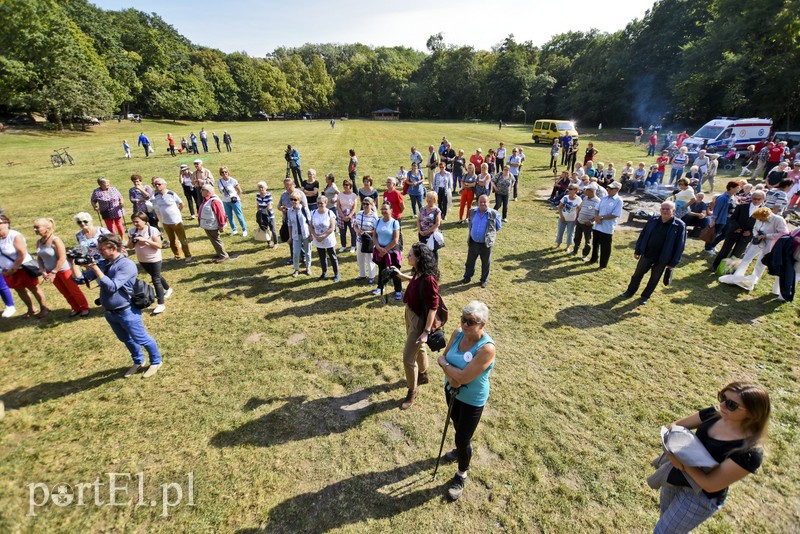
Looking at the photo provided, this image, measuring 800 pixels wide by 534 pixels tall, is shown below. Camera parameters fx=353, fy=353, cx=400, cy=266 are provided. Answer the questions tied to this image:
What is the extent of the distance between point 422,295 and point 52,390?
578 centimetres

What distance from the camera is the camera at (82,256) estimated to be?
513 centimetres

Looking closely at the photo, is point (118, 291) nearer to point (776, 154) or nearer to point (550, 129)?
point (776, 154)

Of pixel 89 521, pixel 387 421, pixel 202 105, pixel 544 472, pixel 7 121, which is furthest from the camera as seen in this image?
pixel 202 105

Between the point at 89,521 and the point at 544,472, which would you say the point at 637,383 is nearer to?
the point at 544,472

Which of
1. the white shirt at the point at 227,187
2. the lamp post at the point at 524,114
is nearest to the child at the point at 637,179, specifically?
the white shirt at the point at 227,187

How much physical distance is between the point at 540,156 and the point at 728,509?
82.8 feet

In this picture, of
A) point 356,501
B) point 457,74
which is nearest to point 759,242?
point 356,501

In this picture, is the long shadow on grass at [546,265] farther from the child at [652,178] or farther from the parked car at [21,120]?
the parked car at [21,120]

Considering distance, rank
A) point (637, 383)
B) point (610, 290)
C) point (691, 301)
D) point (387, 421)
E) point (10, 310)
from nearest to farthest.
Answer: point (387, 421)
point (637, 383)
point (10, 310)
point (691, 301)
point (610, 290)

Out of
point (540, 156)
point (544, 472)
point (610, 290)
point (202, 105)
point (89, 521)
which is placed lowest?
point (89, 521)

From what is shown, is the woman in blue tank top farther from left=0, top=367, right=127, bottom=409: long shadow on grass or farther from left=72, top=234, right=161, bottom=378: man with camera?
left=0, top=367, right=127, bottom=409: long shadow on grass

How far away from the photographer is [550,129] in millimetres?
31156

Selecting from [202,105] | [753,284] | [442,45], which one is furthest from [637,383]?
[442,45]

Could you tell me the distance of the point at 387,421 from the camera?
479 centimetres
